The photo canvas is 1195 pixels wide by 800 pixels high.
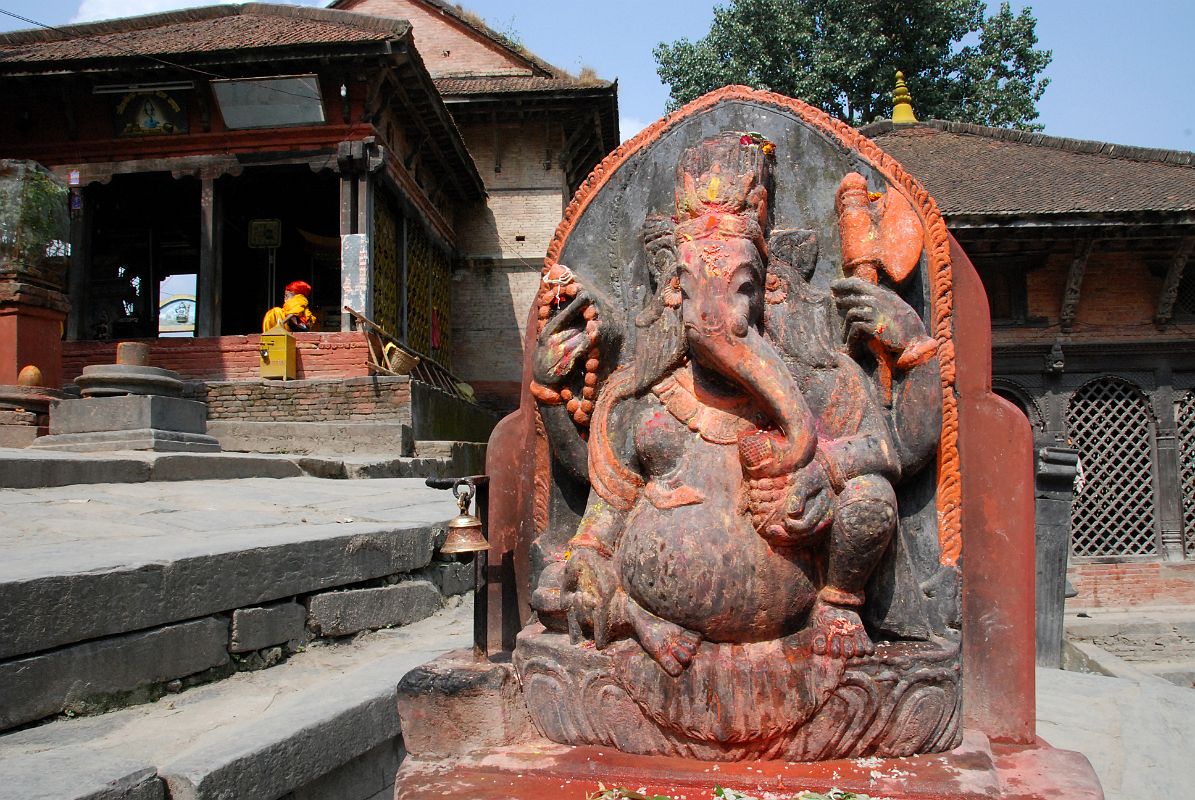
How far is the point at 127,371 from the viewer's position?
8234 mm

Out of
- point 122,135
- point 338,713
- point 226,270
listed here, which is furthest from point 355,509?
point 226,270

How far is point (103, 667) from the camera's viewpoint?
10.1ft

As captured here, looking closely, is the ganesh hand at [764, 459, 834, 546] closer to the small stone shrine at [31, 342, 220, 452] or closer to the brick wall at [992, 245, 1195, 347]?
the small stone shrine at [31, 342, 220, 452]

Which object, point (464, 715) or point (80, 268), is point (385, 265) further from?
point (464, 715)

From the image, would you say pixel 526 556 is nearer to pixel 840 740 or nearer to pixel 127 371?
pixel 840 740

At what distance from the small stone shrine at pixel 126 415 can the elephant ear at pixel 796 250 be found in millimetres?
6464

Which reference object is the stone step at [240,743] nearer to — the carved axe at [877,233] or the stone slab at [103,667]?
the stone slab at [103,667]

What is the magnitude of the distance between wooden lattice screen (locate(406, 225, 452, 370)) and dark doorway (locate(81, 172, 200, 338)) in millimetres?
4669

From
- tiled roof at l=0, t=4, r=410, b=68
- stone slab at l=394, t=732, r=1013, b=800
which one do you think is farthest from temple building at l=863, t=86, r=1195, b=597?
stone slab at l=394, t=732, r=1013, b=800

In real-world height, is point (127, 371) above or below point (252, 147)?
below

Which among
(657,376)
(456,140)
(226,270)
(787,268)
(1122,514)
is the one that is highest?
(456,140)

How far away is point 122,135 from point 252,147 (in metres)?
2.16

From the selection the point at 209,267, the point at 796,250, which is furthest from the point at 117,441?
the point at 209,267

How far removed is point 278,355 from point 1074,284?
1058cm
